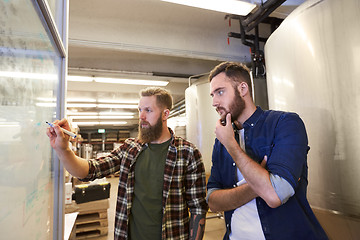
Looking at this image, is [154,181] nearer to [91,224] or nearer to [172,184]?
[172,184]

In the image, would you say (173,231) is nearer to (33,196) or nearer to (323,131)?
(33,196)

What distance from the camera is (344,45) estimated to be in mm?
1467

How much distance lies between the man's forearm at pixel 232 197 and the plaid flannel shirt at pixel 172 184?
13.0 inches

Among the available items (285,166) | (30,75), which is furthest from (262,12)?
(30,75)

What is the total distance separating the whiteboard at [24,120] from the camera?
63 centimetres

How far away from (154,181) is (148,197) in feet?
0.40

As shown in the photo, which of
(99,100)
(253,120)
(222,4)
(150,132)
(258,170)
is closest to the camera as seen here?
(258,170)

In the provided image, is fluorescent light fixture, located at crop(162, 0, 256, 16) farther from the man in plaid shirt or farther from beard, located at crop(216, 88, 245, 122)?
beard, located at crop(216, 88, 245, 122)

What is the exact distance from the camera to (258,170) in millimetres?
1051

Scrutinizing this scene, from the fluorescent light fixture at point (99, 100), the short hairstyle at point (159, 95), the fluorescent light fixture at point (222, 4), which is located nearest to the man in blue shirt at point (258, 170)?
the short hairstyle at point (159, 95)

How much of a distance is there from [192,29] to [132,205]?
3.67m

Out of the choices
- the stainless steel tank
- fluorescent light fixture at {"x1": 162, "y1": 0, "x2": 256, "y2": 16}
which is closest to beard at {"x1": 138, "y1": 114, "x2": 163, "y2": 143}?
the stainless steel tank

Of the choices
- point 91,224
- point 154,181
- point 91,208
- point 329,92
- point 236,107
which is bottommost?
point 91,224

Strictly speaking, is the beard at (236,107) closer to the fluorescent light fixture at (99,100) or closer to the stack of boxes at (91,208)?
the stack of boxes at (91,208)
